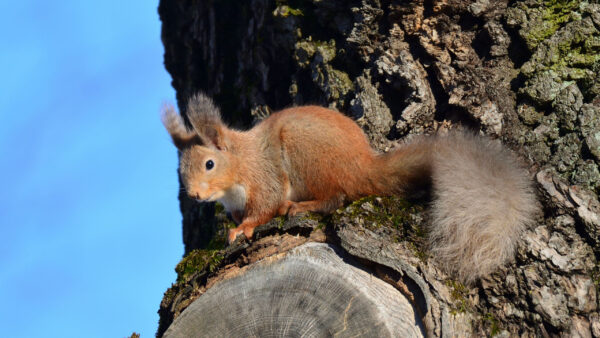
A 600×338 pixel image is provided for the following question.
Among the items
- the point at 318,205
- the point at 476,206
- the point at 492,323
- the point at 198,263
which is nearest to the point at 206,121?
the point at 318,205

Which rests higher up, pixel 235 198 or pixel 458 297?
pixel 235 198

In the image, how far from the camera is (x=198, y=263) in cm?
274

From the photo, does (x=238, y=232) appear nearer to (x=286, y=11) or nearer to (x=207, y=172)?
(x=207, y=172)

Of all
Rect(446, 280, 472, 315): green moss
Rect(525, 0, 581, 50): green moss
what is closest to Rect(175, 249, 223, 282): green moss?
Rect(446, 280, 472, 315): green moss

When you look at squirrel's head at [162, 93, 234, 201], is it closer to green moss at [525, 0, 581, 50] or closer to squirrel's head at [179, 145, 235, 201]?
squirrel's head at [179, 145, 235, 201]

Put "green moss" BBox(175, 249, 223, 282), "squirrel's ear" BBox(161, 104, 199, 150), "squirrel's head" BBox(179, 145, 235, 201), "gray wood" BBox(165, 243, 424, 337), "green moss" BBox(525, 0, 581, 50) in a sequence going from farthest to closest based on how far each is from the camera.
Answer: "squirrel's ear" BBox(161, 104, 199, 150), "squirrel's head" BBox(179, 145, 235, 201), "green moss" BBox(525, 0, 581, 50), "green moss" BBox(175, 249, 223, 282), "gray wood" BBox(165, 243, 424, 337)

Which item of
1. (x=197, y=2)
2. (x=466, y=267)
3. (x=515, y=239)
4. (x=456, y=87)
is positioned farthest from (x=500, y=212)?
(x=197, y=2)

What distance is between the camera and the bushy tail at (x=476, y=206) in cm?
236

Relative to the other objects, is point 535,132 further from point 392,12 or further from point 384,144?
point 392,12

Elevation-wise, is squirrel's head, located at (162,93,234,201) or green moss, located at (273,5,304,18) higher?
green moss, located at (273,5,304,18)

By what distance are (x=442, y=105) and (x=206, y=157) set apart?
3.89 feet

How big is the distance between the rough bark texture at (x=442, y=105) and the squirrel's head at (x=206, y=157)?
0.41 meters

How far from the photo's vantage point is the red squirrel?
2398mm

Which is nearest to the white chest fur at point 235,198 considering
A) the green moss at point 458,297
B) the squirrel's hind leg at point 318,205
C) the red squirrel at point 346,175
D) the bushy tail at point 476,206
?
the red squirrel at point 346,175
